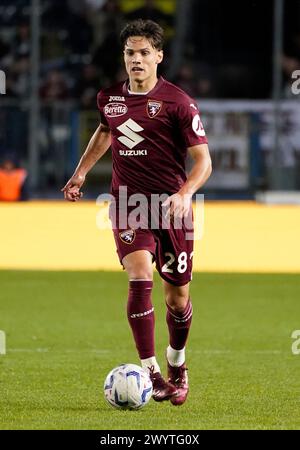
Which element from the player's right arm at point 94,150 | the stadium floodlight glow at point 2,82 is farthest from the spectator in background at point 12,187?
the player's right arm at point 94,150

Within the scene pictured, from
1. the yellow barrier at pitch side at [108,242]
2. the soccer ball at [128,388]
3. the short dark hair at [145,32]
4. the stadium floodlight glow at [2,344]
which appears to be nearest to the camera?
the soccer ball at [128,388]

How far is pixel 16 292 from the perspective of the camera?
14.3m

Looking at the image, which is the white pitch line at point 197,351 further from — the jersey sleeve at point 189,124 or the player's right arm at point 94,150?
the jersey sleeve at point 189,124

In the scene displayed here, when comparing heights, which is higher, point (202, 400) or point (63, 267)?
point (202, 400)

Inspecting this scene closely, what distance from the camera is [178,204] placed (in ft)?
23.5

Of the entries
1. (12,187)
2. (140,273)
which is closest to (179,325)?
(140,273)

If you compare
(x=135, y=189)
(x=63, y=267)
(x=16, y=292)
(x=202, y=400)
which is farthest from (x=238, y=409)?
(x=63, y=267)

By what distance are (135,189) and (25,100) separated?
60.2 ft

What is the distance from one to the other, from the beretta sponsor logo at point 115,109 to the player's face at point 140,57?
0.21 metres

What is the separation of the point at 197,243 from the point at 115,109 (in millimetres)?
9633

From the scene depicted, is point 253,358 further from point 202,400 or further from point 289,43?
point 289,43

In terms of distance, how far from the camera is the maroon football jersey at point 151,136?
7.80 metres

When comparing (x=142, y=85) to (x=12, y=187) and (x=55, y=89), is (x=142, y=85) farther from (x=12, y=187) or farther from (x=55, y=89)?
(x=55, y=89)

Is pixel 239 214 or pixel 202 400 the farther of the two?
pixel 239 214
